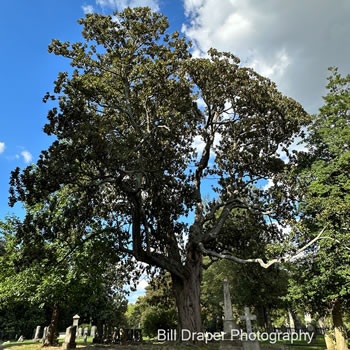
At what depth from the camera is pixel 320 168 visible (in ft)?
49.4

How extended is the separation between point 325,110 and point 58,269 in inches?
699

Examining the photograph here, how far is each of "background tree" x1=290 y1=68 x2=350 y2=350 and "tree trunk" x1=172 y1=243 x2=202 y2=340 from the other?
18.2ft

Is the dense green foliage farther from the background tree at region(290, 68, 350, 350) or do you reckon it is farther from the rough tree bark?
the rough tree bark

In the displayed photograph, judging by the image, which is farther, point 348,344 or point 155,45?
point 348,344

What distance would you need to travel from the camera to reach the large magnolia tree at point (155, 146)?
1002cm

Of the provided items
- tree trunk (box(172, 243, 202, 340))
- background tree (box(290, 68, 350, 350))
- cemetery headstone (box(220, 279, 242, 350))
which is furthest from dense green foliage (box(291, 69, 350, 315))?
tree trunk (box(172, 243, 202, 340))

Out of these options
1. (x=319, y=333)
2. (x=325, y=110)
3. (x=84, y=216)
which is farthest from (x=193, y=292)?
(x=319, y=333)

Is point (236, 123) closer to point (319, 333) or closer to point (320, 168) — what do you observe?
point (320, 168)

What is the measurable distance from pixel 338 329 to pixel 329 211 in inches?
301

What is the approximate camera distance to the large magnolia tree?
10.0 m

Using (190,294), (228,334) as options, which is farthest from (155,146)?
(228,334)

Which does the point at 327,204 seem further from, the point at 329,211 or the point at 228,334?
the point at 228,334

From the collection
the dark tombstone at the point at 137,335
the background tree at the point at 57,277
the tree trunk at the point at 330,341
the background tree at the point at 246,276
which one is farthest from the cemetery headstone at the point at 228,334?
the dark tombstone at the point at 137,335

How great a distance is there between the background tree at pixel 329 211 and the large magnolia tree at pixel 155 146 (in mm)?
1890
